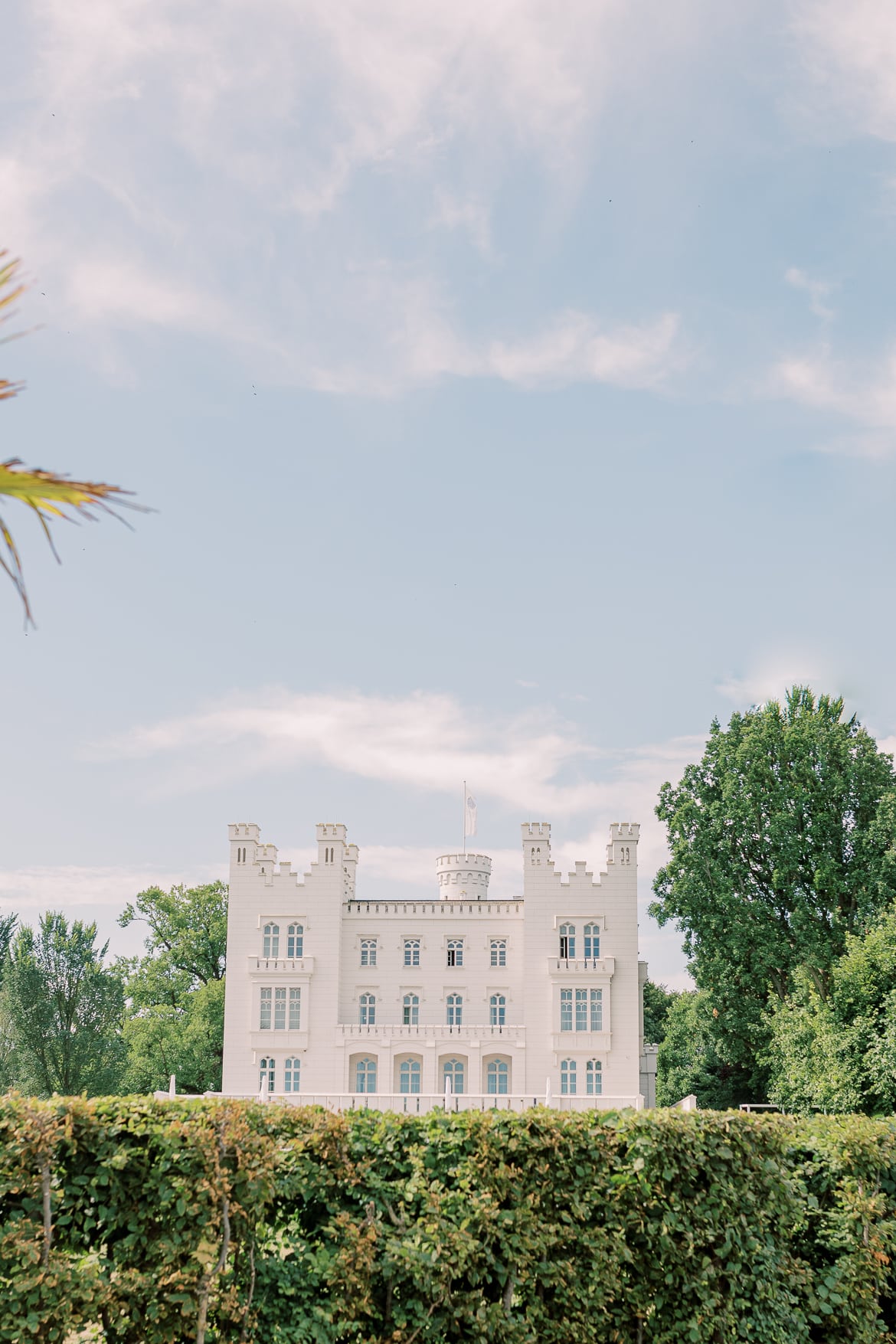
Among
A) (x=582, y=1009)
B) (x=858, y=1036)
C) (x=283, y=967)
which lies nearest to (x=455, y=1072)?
(x=582, y=1009)

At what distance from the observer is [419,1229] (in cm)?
777

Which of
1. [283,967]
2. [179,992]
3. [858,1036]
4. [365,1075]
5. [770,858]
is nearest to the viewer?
[858,1036]

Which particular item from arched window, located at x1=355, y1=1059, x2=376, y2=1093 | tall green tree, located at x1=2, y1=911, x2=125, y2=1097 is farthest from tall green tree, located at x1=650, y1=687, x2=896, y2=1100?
tall green tree, located at x1=2, y1=911, x2=125, y2=1097

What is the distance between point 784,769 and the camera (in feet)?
116

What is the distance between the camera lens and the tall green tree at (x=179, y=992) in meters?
41.4

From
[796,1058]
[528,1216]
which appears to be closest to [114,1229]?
[528,1216]

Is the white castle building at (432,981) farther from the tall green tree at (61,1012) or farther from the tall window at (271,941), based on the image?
the tall green tree at (61,1012)

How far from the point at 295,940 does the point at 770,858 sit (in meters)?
15.4

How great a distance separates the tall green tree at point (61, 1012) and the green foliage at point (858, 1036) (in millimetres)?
22360

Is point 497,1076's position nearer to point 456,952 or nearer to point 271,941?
point 456,952

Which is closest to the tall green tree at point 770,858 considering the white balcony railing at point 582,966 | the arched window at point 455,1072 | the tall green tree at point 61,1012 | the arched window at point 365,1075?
the white balcony railing at point 582,966

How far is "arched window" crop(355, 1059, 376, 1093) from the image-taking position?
37844 millimetres

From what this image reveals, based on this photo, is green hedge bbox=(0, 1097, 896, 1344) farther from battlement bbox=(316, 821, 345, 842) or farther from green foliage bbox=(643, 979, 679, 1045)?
green foliage bbox=(643, 979, 679, 1045)

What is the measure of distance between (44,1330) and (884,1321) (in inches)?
251
